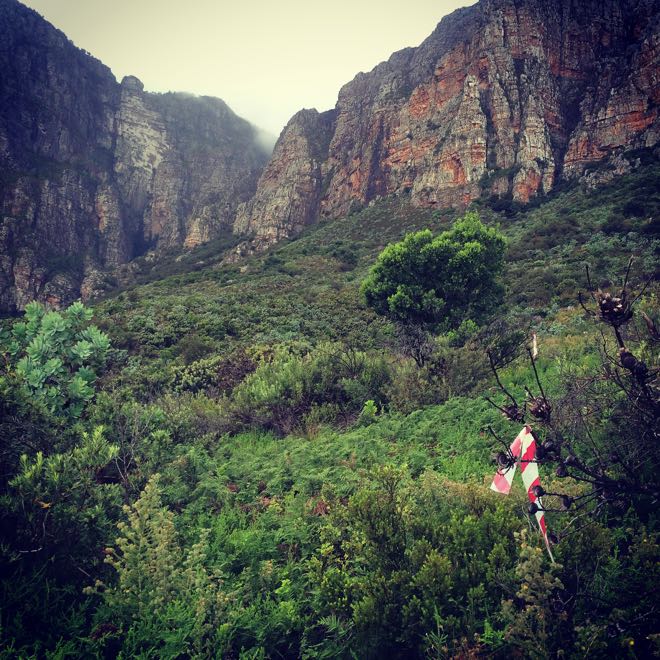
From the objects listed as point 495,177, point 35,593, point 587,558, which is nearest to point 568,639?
point 587,558

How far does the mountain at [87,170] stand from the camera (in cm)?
7256

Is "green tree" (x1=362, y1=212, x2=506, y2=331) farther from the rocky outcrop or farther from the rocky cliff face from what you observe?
the rocky outcrop

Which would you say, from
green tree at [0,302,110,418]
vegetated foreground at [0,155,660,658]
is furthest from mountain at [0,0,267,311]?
vegetated foreground at [0,155,660,658]

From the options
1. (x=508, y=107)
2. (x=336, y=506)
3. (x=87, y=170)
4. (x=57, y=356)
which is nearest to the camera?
Result: (x=336, y=506)

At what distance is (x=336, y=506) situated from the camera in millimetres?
4406

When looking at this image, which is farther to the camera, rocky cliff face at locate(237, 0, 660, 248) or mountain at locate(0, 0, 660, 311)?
mountain at locate(0, 0, 660, 311)

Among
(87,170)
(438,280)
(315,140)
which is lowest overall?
(438,280)

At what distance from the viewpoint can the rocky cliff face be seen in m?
45.9

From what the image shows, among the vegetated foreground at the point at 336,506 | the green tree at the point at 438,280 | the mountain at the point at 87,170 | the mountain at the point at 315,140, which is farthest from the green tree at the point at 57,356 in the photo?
the mountain at the point at 87,170

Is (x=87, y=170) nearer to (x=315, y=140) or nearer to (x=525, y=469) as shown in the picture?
(x=315, y=140)

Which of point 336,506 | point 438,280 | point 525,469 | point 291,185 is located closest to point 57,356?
point 336,506

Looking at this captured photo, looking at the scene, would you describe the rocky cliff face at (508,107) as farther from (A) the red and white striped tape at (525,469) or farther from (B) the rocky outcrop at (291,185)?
(A) the red and white striped tape at (525,469)

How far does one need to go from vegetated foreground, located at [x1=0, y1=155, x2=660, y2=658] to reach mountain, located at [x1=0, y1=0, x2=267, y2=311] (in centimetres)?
7136

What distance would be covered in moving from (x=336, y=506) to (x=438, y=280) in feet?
45.2
